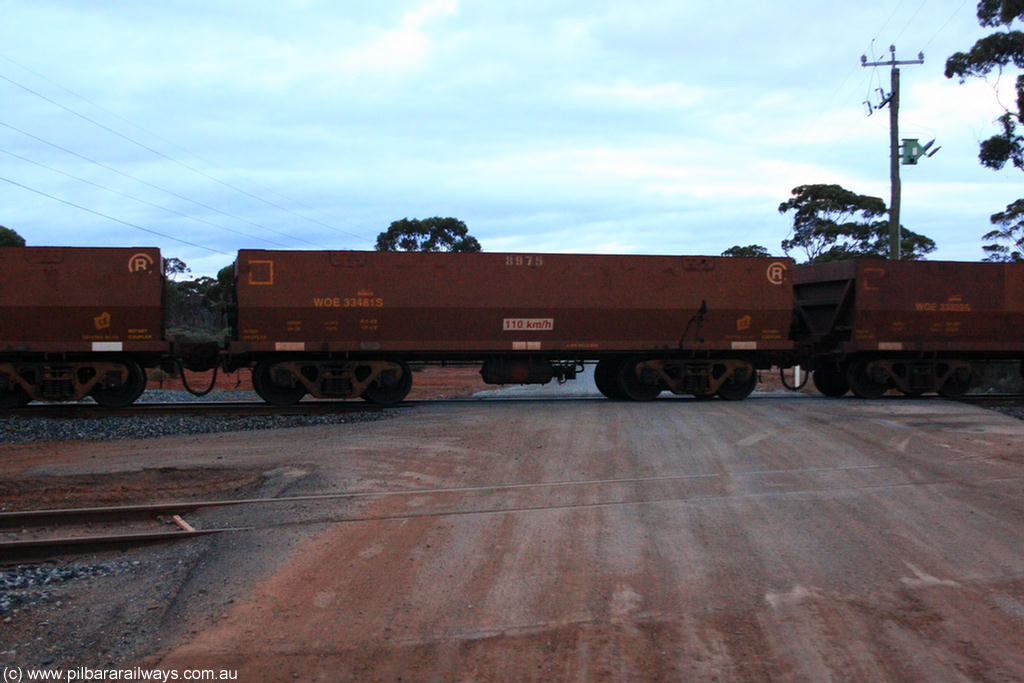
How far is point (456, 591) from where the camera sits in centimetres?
536

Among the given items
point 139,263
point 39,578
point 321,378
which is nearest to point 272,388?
point 321,378

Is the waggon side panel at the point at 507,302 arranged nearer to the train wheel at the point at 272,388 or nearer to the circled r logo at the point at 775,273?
the circled r logo at the point at 775,273

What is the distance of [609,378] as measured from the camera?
58.3 ft

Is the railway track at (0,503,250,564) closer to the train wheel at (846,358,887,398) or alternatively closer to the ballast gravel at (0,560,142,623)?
the ballast gravel at (0,560,142,623)

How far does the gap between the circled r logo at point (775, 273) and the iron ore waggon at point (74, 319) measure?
12.5 metres

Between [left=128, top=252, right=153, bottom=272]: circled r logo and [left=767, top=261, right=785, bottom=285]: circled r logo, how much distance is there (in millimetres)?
12689

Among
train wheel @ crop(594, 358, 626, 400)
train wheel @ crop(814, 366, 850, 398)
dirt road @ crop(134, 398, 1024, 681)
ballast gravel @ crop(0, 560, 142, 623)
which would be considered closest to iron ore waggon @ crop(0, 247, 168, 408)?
dirt road @ crop(134, 398, 1024, 681)

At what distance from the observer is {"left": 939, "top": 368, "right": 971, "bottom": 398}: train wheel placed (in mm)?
17906

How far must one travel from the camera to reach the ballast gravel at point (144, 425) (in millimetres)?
12086

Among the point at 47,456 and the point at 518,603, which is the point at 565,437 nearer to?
the point at 518,603

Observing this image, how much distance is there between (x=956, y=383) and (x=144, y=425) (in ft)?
55.3

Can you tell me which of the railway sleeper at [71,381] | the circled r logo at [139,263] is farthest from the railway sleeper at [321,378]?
the circled r logo at [139,263]

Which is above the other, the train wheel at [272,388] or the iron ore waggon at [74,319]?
the iron ore waggon at [74,319]

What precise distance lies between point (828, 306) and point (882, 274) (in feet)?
4.29
